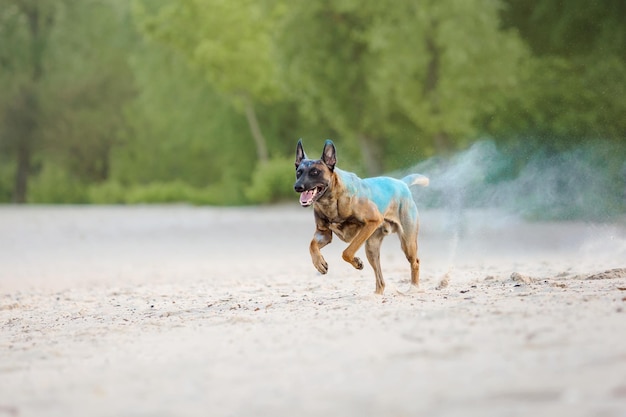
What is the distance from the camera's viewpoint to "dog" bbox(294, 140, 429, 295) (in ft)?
29.2

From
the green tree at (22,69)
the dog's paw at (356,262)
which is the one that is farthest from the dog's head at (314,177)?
the green tree at (22,69)

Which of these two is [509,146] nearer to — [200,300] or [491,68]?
[491,68]

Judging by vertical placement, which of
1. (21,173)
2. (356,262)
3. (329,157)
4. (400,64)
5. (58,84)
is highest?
(58,84)

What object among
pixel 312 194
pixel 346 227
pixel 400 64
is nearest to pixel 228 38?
pixel 400 64

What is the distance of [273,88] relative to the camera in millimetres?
47406

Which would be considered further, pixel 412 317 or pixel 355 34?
pixel 355 34

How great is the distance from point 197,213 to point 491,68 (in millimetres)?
13263

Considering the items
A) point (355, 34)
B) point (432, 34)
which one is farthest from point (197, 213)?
point (432, 34)

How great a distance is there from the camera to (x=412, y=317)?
24.6 feet

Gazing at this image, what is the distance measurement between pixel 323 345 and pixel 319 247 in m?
2.65

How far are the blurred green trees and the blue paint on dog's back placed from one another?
16.0 meters

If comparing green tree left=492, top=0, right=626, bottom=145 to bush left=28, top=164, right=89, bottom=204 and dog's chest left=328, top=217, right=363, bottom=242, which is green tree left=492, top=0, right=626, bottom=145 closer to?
dog's chest left=328, top=217, right=363, bottom=242

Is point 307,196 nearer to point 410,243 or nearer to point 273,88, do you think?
point 410,243

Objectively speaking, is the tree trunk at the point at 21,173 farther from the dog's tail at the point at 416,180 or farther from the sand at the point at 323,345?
the dog's tail at the point at 416,180
